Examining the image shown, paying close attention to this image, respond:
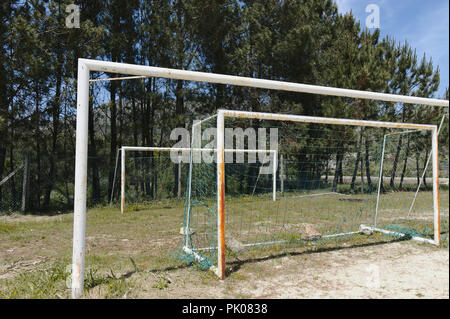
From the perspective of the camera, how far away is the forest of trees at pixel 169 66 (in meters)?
10.3

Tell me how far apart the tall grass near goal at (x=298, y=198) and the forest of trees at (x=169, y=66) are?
199 cm

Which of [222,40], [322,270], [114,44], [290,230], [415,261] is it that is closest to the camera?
[322,270]

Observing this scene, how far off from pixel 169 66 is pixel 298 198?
7786mm

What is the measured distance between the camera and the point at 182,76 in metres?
3.91

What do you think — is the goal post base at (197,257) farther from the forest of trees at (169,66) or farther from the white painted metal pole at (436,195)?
the forest of trees at (169,66)

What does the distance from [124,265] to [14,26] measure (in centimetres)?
826

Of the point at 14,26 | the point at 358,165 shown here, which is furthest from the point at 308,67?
the point at 14,26

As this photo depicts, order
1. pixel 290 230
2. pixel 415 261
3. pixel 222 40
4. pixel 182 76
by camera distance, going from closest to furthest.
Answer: pixel 182 76, pixel 415 261, pixel 290 230, pixel 222 40

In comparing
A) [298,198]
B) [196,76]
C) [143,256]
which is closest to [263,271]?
[143,256]

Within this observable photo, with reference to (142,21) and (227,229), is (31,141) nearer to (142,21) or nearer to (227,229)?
(142,21)

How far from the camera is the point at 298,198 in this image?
12.2m
